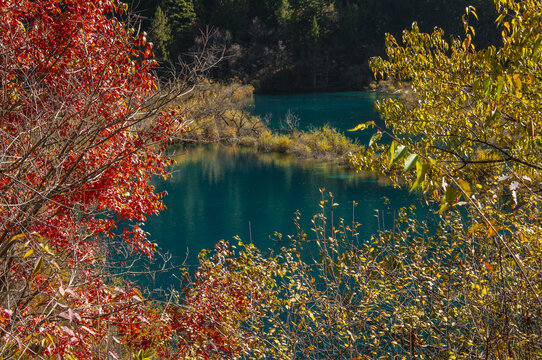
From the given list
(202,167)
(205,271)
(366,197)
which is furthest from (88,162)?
(202,167)

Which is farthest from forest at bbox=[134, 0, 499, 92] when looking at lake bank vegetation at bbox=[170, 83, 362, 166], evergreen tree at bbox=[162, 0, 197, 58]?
lake bank vegetation at bbox=[170, 83, 362, 166]

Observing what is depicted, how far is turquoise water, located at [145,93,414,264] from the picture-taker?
17.1 metres

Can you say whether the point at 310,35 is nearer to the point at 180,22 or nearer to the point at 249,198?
the point at 180,22

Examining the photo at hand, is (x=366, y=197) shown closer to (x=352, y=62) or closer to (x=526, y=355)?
(x=526, y=355)

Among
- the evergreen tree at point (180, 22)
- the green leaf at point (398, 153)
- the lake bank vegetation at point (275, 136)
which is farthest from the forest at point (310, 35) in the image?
the green leaf at point (398, 153)

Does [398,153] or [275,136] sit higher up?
[398,153]

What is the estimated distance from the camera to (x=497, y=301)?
4.00 metres

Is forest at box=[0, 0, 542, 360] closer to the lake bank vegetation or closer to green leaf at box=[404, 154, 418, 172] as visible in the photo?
green leaf at box=[404, 154, 418, 172]

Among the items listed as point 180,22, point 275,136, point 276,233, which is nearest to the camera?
point 276,233

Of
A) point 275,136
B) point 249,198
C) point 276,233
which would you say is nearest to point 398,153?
point 276,233

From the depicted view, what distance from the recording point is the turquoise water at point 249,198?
56.2 feet

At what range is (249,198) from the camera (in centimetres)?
2205

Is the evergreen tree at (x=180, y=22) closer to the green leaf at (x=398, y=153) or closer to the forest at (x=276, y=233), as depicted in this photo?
the forest at (x=276, y=233)

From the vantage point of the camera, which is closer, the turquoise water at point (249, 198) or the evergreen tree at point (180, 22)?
the turquoise water at point (249, 198)
